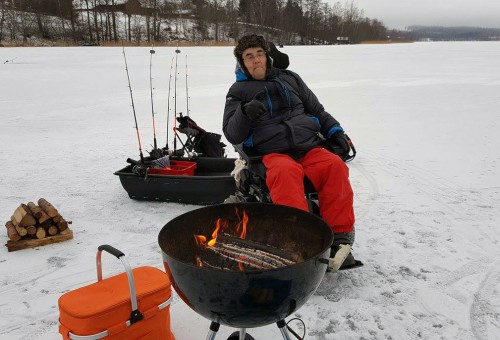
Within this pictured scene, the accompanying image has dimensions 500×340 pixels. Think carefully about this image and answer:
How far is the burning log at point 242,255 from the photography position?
1.85m

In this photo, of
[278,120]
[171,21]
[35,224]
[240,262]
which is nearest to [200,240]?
[240,262]

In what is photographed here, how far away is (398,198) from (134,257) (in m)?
2.75

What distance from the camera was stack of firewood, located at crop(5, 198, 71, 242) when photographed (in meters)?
3.08

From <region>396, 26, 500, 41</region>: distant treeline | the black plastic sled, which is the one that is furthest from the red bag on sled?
<region>396, 26, 500, 41</region>: distant treeline

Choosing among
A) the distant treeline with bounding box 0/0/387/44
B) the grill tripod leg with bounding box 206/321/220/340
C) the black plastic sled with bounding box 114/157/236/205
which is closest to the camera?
the grill tripod leg with bounding box 206/321/220/340

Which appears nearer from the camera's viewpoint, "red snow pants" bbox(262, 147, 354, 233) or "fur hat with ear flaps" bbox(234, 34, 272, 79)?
"red snow pants" bbox(262, 147, 354, 233)

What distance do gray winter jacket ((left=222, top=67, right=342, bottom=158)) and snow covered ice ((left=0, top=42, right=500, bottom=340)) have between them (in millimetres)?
982

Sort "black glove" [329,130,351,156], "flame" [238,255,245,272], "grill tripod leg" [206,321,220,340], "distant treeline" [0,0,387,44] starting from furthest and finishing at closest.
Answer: "distant treeline" [0,0,387,44]
"black glove" [329,130,351,156]
"flame" [238,255,245,272]
"grill tripod leg" [206,321,220,340]

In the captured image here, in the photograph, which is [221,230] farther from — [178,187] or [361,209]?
[361,209]

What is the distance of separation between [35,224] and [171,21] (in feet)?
153

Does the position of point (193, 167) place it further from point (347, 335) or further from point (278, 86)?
point (347, 335)

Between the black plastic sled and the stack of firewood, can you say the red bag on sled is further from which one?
the black plastic sled

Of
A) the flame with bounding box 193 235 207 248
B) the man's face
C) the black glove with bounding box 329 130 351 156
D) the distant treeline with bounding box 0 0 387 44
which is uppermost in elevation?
the distant treeline with bounding box 0 0 387 44

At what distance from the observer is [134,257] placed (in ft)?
9.80
